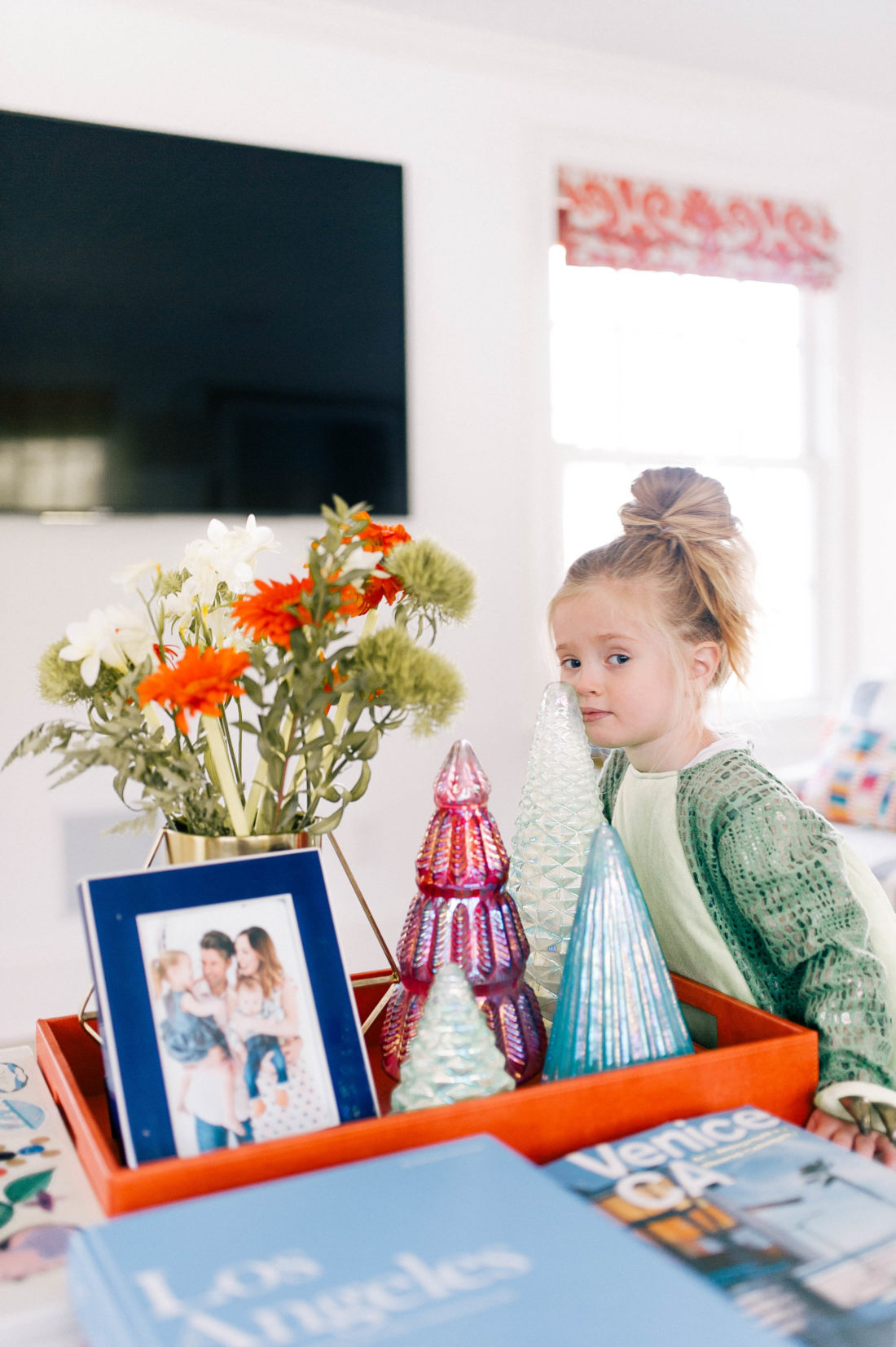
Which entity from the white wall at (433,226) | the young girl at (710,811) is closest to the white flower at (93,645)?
the young girl at (710,811)

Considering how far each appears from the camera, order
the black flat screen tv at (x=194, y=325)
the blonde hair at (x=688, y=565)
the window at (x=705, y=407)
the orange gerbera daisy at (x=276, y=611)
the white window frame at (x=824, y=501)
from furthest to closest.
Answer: the white window frame at (x=824, y=501) → the window at (x=705, y=407) → the black flat screen tv at (x=194, y=325) → the blonde hair at (x=688, y=565) → the orange gerbera daisy at (x=276, y=611)

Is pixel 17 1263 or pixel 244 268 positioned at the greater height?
pixel 244 268

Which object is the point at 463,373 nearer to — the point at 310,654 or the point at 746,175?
the point at 746,175

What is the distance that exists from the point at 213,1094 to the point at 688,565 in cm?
70

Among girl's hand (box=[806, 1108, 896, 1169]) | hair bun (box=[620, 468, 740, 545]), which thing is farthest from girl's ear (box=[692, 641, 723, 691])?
girl's hand (box=[806, 1108, 896, 1169])

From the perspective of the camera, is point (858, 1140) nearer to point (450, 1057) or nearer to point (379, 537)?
point (450, 1057)

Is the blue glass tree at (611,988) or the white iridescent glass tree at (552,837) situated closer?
the blue glass tree at (611,988)

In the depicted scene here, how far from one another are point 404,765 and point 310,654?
2.55 meters

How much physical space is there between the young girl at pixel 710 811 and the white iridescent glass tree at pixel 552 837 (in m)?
0.14

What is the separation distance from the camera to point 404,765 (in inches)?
129

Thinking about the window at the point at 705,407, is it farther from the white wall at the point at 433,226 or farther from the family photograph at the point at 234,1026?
the family photograph at the point at 234,1026

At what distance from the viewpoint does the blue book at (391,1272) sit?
470 millimetres

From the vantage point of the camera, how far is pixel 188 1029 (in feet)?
2.21

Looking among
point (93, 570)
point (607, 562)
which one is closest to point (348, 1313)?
point (607, 562)
